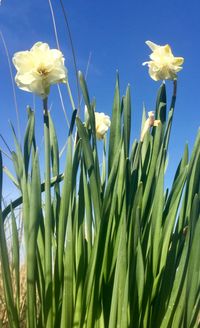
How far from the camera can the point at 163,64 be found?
1301 millimetres

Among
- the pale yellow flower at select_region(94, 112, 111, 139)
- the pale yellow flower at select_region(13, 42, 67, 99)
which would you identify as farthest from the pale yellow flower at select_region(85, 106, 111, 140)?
the pale yellow flower at select_region(13, 42, 67, 99)

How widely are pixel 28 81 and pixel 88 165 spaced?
0.25 metres

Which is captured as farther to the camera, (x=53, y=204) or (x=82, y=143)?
(x=53, y=204)

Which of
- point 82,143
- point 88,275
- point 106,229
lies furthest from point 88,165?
point 88,275

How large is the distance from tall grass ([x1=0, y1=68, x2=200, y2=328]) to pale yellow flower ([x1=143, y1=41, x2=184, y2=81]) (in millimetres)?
122

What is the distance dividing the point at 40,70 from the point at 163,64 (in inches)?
14.4

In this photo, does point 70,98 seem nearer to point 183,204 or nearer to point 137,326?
point 183,204

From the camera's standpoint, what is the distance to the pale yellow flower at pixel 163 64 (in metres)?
1.30

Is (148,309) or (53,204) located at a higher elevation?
(53,204)

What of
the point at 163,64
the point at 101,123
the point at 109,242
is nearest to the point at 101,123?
the point at 101,123

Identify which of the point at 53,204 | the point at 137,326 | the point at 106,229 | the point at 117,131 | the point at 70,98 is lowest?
the point at 137,326

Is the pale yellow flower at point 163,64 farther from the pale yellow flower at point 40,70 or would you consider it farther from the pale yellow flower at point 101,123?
the pale yellow flower at point 40,70

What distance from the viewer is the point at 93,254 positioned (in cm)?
111

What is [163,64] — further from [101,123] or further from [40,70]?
[40,70]
